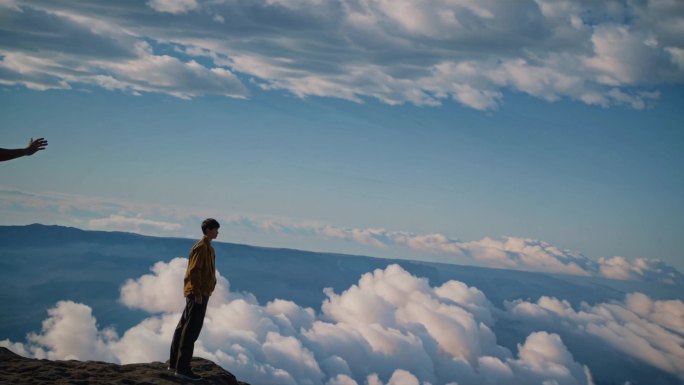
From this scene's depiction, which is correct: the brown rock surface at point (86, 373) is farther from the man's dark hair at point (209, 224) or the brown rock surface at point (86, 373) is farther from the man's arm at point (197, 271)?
the man's dark hair at point (209, 224)

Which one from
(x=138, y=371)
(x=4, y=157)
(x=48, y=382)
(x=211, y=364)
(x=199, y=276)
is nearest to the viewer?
(x=4, y=157)

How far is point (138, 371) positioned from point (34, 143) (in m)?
6.02

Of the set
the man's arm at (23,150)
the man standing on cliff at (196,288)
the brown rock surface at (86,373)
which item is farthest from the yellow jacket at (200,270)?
the man's arm at (23,150)

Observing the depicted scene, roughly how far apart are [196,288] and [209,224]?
4.81ft

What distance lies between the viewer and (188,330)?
13195 millimetres

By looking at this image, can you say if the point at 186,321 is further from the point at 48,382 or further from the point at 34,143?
the point at 34,143

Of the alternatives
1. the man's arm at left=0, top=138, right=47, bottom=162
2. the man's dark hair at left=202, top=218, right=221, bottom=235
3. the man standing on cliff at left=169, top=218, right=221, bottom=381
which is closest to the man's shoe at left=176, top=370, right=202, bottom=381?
the man standing on cliff at left=169, top=218, right=221, bottom=381

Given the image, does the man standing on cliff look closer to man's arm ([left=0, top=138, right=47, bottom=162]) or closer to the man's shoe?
the man's shoe

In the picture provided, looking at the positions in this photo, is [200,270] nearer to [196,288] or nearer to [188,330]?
[196,288]

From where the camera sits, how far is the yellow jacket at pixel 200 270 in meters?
13.0

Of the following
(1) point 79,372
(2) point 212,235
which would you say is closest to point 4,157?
(2) point 212,235

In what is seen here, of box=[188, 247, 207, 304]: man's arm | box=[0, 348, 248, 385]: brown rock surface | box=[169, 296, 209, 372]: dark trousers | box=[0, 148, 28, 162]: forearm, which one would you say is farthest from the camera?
box=[169, 296, 209, 372]: dark trousers

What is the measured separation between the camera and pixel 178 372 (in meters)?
13.7

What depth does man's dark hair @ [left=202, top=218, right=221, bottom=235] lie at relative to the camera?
43.1 ft
